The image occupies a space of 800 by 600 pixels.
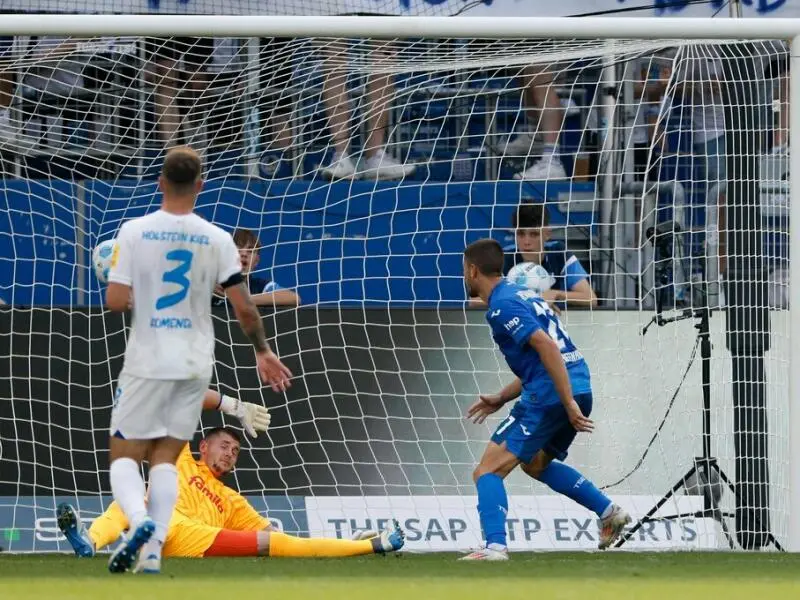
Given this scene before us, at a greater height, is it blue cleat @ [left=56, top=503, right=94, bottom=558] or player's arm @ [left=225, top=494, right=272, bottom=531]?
blue cleat @ [left=56, top=503, right=94, bottom=558]

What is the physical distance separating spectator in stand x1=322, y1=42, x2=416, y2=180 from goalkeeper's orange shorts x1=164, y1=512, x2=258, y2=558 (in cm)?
272

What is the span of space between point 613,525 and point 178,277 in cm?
290

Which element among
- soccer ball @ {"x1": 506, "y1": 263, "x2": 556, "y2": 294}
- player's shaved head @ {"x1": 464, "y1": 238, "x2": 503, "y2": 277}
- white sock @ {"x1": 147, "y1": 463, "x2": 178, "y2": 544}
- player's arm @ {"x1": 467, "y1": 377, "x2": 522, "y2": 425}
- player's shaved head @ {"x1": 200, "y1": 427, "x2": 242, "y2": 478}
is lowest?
player's shaved head @ {"x1": 200, "y1": 427, "x2": 242, "y2": 478}

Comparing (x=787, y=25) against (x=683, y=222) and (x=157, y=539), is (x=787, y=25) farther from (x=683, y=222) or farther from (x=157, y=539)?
(x=157, y=539)

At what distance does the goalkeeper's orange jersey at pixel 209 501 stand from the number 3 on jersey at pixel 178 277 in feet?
7.76

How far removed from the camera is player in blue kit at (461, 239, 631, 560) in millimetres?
6777

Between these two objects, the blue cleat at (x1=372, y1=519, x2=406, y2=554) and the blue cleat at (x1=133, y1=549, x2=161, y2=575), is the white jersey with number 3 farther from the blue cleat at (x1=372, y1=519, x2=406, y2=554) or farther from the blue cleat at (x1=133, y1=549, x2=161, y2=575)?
the blue cleat at (x1=372, y1=519, x2=406, y2=554)

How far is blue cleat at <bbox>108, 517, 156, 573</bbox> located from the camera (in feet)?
16.8

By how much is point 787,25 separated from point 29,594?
4.91 meters

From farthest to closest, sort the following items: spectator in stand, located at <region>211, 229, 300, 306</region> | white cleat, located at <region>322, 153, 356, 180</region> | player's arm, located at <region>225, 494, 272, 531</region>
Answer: white cleat, located at <region>322, 153, 356, 180</region> < spectator in stand, located at <region>211, 229, 300, 306</region> < player's arm, located at <region>225, 494, 272, 531</region>

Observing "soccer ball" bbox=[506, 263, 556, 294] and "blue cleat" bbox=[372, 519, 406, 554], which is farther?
"soccer ball" bbox=[506, 263, 556, 294]

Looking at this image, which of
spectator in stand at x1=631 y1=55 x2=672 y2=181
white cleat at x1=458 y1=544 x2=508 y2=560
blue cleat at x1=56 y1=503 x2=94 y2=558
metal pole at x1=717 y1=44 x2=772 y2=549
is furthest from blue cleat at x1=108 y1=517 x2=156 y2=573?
spectator in stand at x1=631 y1=55 x2=672 y2=181

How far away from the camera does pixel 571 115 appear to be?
995cm

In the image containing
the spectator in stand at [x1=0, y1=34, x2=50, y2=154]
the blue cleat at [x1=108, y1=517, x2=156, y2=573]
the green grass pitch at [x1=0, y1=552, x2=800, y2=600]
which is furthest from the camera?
the spectator in stand at [x1=0, y1=34, x2=50, y2=154]
